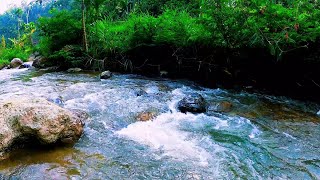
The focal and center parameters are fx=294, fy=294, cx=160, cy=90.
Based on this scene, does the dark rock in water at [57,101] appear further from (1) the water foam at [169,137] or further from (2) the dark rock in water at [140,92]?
(1) the water foam at [169,137]

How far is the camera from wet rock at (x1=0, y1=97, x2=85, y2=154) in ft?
15.6

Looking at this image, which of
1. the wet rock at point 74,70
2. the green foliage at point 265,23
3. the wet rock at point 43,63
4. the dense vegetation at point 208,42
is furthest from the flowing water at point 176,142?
the wet rock at point 43,63

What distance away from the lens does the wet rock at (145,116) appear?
6626 millimetres

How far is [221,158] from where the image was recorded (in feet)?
15.7

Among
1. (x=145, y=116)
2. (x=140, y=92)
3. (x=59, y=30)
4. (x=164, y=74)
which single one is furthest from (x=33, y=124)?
(x=59, y=30)

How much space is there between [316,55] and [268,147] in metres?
4.17

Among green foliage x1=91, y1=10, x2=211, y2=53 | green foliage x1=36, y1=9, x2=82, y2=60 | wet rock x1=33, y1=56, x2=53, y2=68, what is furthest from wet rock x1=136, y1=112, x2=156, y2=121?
wet rock x1=33, y1=56, x2=53, y2=68

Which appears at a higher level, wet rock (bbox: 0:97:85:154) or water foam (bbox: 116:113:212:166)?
wet rock (bbox: 0:97:85:154)

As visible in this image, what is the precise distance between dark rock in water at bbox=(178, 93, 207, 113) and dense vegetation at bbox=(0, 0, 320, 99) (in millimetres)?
2538

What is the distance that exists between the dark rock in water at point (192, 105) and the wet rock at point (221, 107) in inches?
8.8

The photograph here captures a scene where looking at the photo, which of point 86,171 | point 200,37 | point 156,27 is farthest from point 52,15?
point 86,171

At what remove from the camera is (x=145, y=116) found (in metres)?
6.71

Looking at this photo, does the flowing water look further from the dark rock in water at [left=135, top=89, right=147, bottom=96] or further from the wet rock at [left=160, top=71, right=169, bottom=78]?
the wet rock at [left=160, top=71, right=169, bottom=78]

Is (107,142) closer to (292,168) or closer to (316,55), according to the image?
(292,168)
